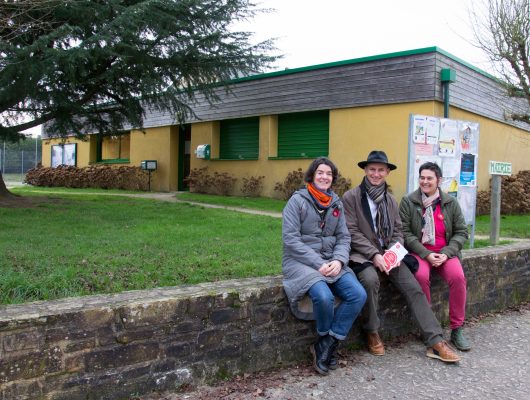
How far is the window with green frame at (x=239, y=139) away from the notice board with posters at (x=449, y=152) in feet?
34.5

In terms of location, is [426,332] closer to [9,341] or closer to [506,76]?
[9,341]

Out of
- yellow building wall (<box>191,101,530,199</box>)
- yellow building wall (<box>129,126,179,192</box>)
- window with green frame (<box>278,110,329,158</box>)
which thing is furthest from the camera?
yellow building wall (<box>129,126,179,192</box>)

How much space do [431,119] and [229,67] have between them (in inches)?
260

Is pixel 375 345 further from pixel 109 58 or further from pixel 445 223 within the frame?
pixel 109 58

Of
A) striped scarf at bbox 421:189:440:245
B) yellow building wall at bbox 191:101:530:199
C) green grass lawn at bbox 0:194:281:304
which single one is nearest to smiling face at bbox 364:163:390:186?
striped scarf at bbox 421:189:440:245

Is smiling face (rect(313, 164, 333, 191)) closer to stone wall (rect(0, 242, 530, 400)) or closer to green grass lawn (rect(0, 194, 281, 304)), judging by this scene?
stone wall (rect(0, 242, 530, 400))

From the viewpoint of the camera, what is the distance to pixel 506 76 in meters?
11.1

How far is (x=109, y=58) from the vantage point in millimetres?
10680

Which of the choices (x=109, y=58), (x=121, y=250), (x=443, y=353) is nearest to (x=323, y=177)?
(x=443, y=353)

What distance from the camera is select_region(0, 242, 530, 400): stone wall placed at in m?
3.04

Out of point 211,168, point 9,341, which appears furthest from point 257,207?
point 9,341

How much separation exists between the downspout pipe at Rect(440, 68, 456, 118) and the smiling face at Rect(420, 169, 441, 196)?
8.88m

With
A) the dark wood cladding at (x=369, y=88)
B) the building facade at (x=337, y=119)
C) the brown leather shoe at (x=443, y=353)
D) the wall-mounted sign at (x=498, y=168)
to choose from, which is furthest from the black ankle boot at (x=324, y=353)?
the dark wood cladding at (x=369, y=88)

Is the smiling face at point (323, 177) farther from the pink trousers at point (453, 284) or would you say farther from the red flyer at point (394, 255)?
the pink trousers at point (453, 284)
